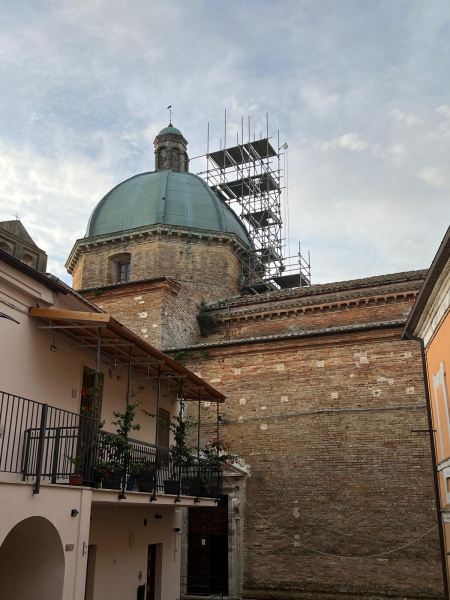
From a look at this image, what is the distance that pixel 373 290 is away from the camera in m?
19.7

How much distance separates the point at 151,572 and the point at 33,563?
20.5ft

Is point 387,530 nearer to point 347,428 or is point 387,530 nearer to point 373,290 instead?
point 347,428

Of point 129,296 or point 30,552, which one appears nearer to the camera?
point 30,552

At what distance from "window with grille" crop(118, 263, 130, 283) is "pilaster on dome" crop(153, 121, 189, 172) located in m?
6.19

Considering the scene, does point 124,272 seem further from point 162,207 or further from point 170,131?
point 170,131

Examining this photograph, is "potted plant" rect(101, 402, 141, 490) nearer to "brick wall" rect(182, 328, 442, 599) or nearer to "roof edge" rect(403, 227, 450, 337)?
"roof edge" rect(403, 227, 450, 337)

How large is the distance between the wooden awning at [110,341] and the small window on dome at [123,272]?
9.81 m

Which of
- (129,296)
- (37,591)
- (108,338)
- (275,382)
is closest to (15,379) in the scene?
(108,338)

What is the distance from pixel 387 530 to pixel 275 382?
4816 mm

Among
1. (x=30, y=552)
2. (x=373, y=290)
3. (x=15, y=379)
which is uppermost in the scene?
(x=373, y=290)

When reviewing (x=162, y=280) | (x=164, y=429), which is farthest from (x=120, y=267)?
(x=164, y=429)

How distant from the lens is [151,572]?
13.4m

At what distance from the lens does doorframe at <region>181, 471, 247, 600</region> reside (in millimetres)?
15242

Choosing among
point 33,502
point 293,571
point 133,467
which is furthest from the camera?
point 293,571
